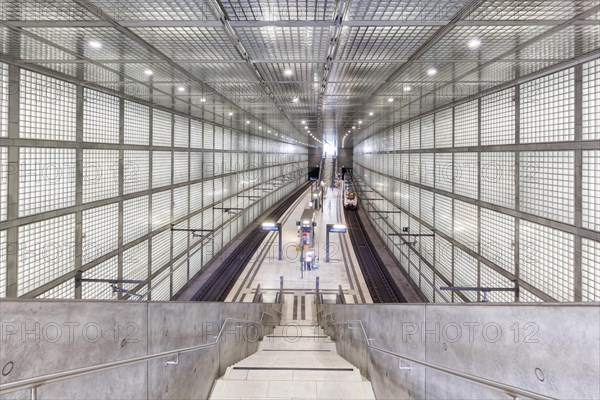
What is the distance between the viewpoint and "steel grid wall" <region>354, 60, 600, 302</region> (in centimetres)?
345

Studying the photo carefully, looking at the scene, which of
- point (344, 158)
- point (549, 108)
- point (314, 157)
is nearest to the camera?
point (549, 108)

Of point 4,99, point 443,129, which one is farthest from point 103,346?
point 443,129

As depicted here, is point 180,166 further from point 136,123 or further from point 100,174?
point 100,174

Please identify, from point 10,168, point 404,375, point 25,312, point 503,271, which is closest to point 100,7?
point 10,168

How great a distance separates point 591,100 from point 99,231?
7041 millimetres

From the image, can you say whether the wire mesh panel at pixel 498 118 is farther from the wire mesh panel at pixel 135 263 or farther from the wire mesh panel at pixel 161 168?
the wire mesh panel at pixel 135 263

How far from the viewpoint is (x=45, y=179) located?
4098 mm

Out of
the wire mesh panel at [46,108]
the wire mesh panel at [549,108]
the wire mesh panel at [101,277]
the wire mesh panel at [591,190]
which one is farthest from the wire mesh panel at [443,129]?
the wire mesh panel at [101,277]

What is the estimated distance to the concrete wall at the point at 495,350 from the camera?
2068 mm

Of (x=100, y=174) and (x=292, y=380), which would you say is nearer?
(x=292, y=380)

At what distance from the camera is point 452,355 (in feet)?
9.45

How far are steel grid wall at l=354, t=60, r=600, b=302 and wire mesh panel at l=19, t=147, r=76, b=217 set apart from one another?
21.8 feet

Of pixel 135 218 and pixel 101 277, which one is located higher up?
pixel 135 218

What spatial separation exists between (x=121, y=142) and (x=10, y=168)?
217 cm
